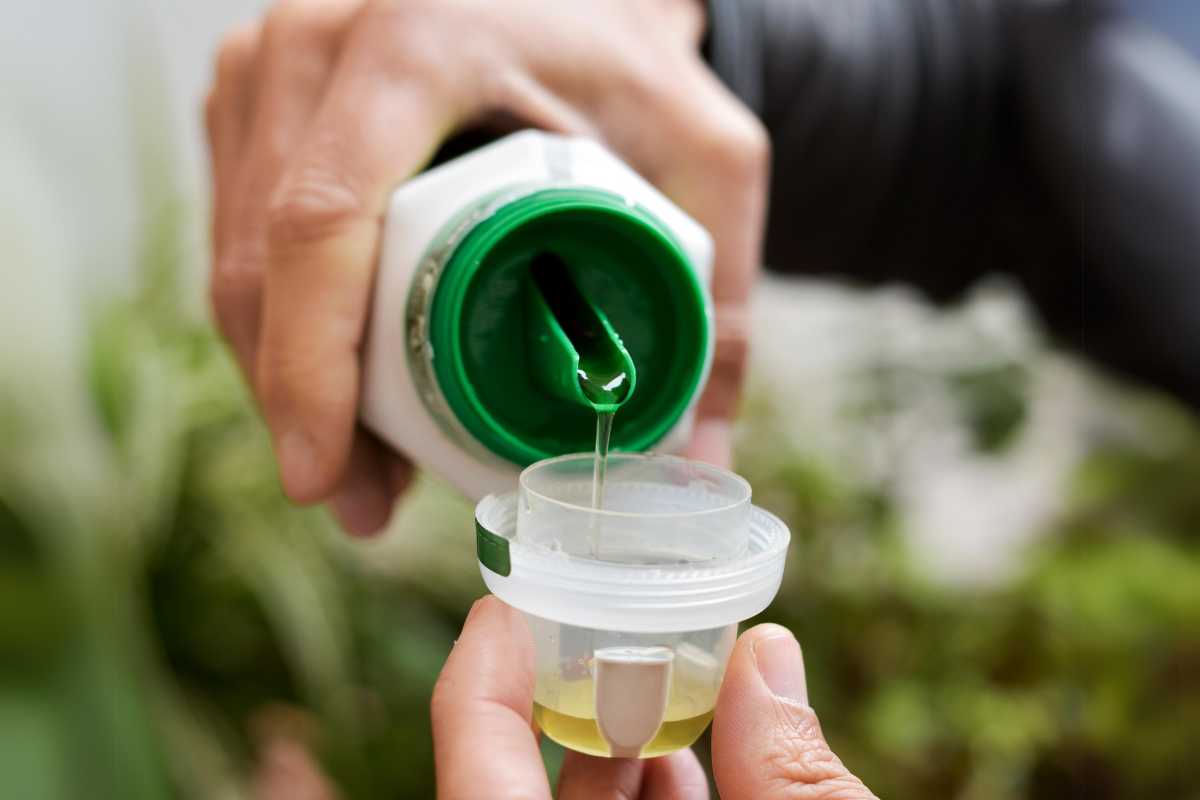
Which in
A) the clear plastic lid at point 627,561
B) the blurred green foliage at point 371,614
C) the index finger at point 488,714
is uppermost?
the clear plastic lid at point 627,561

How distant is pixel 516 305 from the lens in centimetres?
43

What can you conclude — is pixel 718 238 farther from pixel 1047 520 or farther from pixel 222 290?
pixel 1047 520

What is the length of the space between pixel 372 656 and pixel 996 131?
814 mm

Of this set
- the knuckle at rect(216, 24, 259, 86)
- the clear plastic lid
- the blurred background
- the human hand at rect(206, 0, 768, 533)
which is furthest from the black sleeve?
the clear plastic lid

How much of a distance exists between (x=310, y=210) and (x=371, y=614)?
0.76m

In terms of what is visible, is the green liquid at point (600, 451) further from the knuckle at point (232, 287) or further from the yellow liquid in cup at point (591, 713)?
the knuckle at point (232, 287)

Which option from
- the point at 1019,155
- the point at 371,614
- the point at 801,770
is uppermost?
the point at 1019,155

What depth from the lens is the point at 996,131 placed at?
927 mm

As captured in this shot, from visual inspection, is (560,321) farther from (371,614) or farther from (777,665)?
(371,614)

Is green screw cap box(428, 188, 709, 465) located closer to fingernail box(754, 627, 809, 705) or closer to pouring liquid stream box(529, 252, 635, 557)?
pouring liquid stream box(529, 252, 635, 557)

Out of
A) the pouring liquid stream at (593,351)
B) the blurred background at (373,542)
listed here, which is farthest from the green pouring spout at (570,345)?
the blurred background at (373,542)

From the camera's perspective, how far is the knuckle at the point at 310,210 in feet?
1.48

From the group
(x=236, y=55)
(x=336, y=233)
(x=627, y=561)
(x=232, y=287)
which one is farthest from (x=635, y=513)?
(x=236, y=55)

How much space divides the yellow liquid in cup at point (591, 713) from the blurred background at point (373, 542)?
578 millimetres
